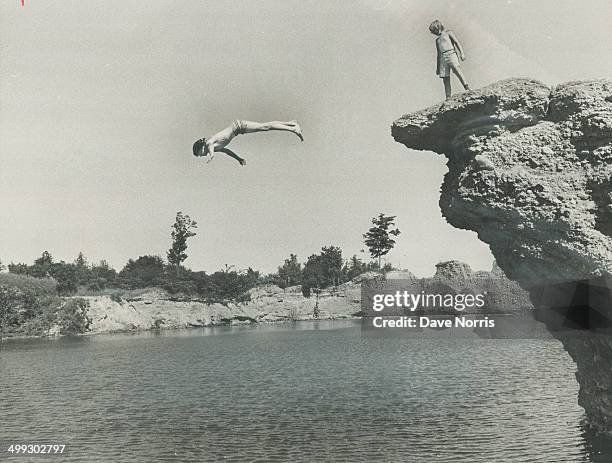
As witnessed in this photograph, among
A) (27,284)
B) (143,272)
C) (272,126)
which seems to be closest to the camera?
(272,126)

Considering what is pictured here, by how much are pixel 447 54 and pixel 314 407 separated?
10979 mm

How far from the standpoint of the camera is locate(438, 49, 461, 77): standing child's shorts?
13.7 metres

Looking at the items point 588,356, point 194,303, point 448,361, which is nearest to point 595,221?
point 588,356

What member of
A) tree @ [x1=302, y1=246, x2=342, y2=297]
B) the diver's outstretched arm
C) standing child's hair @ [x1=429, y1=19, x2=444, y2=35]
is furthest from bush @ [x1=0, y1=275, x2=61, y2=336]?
standing child's hair @ [x1=429, y1=19, x2=444, y2=35]

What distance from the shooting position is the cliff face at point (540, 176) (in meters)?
11.5

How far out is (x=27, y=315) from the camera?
66625 millimetres

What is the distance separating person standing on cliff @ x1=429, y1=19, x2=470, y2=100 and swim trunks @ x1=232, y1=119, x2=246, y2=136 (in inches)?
174

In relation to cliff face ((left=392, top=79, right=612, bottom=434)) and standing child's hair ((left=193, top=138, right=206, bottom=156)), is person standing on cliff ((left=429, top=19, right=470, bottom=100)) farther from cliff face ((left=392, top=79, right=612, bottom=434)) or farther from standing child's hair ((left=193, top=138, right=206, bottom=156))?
standing child's hair ((left=193, top=138, right=206, bottom=156))

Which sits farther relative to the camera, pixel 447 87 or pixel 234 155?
pixel 447 87

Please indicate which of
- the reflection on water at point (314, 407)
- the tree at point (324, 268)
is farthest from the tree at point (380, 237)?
the reflection on water at point (314, 407)

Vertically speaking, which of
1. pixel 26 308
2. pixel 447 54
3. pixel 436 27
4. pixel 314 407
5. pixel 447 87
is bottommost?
pixel 314 407

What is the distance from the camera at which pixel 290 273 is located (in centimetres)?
11538

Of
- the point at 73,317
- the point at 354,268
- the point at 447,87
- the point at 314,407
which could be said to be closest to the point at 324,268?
Result: the point at 354,268

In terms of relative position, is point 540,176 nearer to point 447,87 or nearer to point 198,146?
point 447,87
